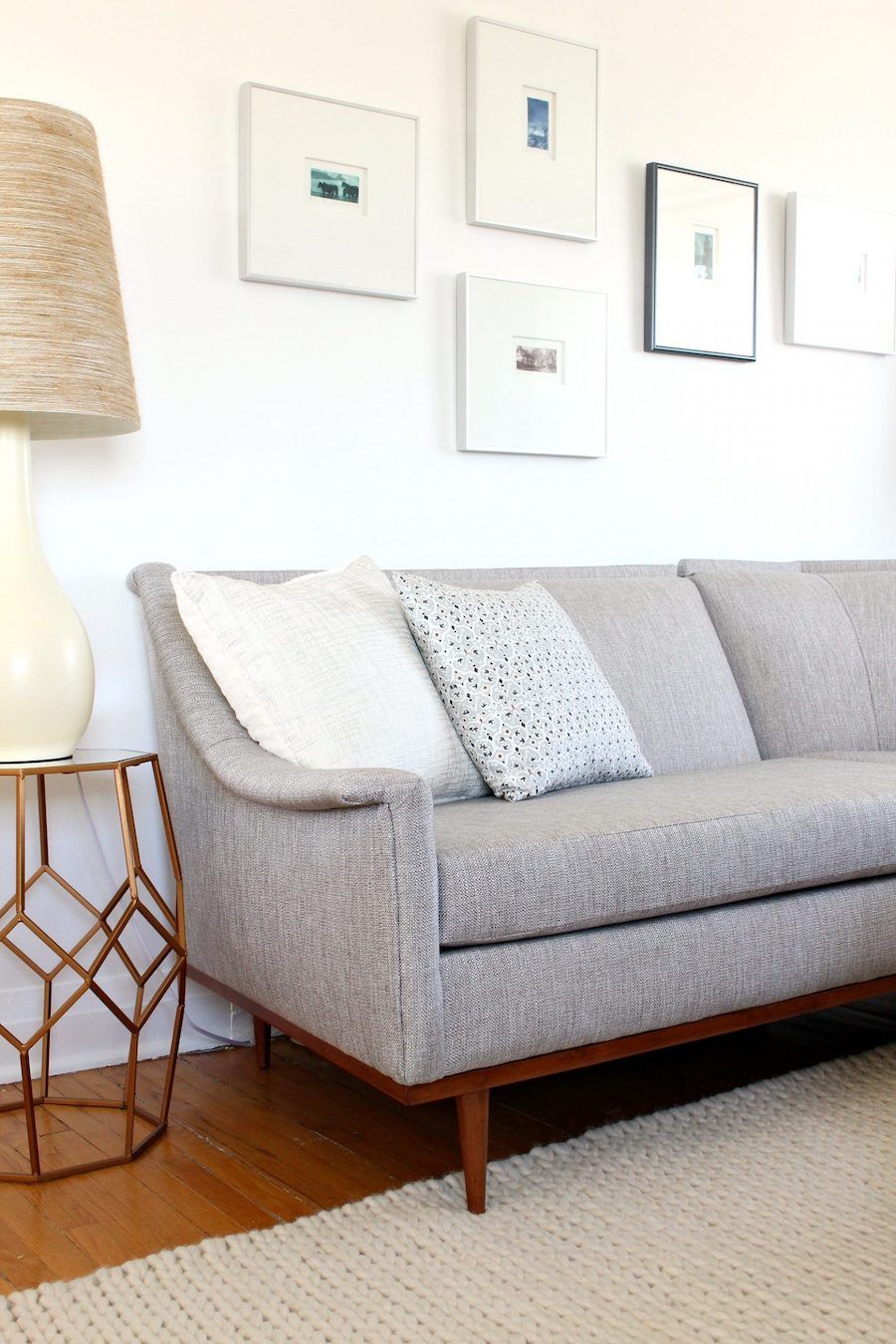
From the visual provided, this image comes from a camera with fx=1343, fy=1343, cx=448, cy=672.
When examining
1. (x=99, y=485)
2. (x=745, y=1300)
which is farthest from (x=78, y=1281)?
(x=99, y=485)

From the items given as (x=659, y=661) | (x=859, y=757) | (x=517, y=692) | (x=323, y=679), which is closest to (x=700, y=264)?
(x=659, y=661)

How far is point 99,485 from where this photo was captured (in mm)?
2430

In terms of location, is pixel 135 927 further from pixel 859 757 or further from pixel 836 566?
pixel 836 566

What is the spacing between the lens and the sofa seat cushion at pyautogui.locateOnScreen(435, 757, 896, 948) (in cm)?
173

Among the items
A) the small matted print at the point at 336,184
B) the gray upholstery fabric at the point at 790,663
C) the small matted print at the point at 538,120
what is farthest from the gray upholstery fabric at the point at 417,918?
the small matted print at the point at 538,120

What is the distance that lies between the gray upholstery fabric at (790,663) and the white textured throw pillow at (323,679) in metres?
0.89

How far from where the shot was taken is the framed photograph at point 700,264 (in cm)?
316

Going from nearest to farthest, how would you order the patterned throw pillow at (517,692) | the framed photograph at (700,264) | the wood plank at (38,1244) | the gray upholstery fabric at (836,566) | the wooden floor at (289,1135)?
1. the wood plank at (38,1244)
2. the wooden floor at (289,1135)
3. the patterned throw pillow at (517,692)
4. the framed photograph at (700,264)
5. the gray upholstery fabric at (836,566)

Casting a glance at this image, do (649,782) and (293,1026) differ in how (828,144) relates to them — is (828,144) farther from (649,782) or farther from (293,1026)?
(293,1026)

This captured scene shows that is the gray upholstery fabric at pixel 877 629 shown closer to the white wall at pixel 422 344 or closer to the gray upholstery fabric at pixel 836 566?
the gray upholstery fabric at pixel 836 566

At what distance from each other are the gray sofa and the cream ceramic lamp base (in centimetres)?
18

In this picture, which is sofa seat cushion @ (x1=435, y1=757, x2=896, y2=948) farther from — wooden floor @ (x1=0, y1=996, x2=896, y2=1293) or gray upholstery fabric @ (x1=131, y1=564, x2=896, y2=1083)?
wooden floor @ (x1=0, y1=996, x2=896, y2=1293)

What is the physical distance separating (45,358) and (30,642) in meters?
0.41

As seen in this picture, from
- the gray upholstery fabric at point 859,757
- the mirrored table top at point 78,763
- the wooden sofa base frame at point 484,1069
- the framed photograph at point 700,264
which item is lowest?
the wooden sofa base frame at point 484,1069
